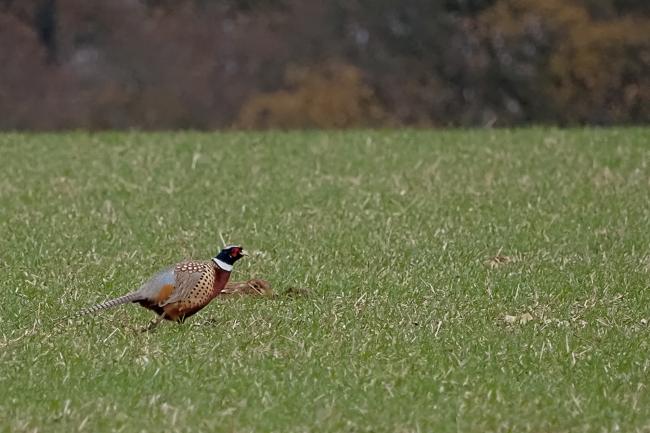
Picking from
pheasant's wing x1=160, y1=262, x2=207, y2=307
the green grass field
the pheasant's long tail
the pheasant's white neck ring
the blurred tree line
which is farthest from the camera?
the blurred tree line

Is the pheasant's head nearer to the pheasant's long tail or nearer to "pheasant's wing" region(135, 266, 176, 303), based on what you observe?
"pheasant's wing" region(135, 266, 176, 303)

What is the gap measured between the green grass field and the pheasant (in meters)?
0.12

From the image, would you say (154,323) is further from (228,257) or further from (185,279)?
(228,257)

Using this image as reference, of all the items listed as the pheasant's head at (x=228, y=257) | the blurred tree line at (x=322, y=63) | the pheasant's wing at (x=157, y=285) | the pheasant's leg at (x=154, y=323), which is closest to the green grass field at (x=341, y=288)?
the pheasant's leg at (x=154, y=323)

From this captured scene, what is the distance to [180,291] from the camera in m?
7.41

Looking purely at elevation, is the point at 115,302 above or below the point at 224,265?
below

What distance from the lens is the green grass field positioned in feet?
20.2

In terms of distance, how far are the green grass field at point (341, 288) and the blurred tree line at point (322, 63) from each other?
36.0ft

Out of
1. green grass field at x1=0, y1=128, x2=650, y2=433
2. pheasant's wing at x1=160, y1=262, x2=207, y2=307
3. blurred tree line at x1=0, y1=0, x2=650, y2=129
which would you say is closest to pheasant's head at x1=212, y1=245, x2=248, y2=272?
pheasant's wing at x1=160, y1=262, x2=207, y2=307

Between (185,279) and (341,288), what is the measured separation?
171 centimetres

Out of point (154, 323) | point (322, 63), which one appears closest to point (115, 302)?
point (154, 323)

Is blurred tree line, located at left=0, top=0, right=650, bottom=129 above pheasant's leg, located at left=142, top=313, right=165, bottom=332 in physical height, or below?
below

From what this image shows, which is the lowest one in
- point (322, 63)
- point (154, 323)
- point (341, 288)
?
point (322, 63)

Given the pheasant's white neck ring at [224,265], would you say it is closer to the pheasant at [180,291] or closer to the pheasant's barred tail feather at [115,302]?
the pheasant at [180,291]
